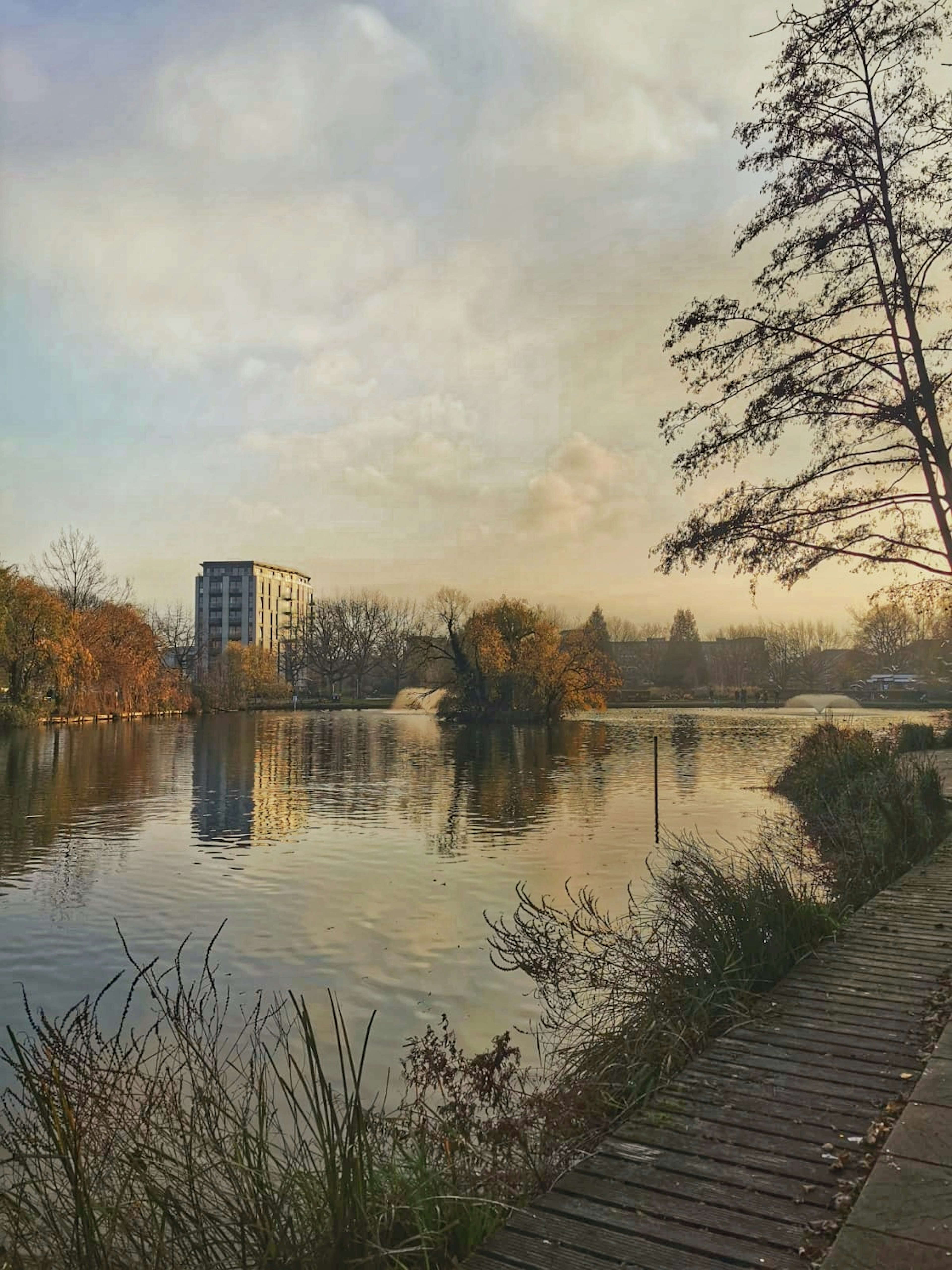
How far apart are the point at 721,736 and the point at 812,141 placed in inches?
1211

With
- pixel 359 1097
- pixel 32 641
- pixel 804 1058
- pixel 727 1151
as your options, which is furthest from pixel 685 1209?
pixel 32 641

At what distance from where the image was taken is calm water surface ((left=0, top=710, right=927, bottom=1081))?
821 cm

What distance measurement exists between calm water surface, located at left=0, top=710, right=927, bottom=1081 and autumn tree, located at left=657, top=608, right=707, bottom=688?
70.3 metres

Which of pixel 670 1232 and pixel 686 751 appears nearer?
pixel 670 1232

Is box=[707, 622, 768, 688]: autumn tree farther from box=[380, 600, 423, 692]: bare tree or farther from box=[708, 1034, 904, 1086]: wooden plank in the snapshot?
box=[708, 1034, 904, 1086]: wooden plank

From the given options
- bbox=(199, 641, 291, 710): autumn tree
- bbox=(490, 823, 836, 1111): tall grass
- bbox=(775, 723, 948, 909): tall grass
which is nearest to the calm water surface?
bbox=(490, 823, 836, 1111): tall grass

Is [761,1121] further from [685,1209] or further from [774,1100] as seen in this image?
[685,1209]

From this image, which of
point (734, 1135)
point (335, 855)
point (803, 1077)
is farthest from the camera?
point (335, 855)

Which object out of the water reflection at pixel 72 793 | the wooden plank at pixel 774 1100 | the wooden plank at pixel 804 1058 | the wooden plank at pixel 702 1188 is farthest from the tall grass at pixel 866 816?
the water reflection at pixel 72 793

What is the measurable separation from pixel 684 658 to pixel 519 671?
63931mm

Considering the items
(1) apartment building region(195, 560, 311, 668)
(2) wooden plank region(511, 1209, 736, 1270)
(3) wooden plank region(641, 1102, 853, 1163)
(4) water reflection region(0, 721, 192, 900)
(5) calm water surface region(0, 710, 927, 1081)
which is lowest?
(5) calm water surface region(0, 710, 927, 1081)

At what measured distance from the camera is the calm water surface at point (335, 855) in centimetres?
821

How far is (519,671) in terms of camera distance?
2040 inches

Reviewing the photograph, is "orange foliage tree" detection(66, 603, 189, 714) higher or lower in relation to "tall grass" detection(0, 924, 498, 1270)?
higher
